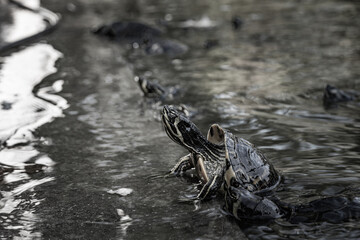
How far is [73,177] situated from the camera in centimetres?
484

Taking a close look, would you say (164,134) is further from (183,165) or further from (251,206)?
(251,206)

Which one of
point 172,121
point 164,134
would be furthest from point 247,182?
point 164,134

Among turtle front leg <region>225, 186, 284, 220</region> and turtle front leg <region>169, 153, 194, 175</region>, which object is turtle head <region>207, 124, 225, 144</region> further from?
turtle front leg <region>225, 186, 284, 220</region>

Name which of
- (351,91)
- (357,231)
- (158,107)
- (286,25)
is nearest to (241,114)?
(158,107)

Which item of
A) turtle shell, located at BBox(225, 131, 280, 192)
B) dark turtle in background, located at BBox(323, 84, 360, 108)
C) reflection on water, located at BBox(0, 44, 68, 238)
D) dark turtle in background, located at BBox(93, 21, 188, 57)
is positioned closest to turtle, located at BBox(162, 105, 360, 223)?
turtle shell, located at BBox(225, 131, 280, 192)

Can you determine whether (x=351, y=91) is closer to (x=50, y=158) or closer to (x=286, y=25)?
(x=50, y=158)

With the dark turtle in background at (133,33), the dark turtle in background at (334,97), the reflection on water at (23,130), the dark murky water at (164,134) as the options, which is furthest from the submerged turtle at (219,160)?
the dark turtle in background at (133,33)

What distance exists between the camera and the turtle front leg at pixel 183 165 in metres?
4.70

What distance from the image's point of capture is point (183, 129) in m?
4.59

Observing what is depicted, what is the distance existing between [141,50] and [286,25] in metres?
3.82

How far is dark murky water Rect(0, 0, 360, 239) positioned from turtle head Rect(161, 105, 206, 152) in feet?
1.05

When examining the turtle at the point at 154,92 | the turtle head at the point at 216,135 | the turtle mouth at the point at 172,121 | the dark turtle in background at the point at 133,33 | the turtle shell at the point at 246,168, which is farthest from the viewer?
the dark turtle in background at the point at 133,33

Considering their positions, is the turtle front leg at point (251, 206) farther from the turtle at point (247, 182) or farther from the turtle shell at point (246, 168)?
the turtle shell at point (246, 168)

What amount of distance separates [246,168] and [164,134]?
1.91m
